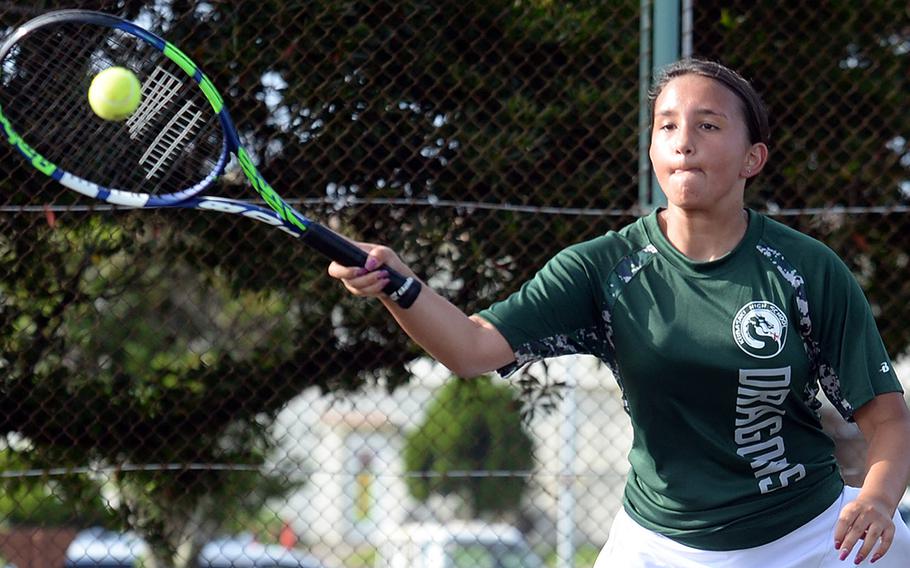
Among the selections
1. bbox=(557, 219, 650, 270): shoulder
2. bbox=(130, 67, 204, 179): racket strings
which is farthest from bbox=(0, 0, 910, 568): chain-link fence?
bbox=(557, 219, 650, 270): shoulder

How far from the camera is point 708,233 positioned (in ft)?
7.91

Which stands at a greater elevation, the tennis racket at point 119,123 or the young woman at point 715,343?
the tennis racket at point 119,123

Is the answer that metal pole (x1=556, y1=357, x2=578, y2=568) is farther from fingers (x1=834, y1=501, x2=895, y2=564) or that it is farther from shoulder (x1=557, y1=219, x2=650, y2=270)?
fingers (x1=834, y1=501, x2=895, y2=564)

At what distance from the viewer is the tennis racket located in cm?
269

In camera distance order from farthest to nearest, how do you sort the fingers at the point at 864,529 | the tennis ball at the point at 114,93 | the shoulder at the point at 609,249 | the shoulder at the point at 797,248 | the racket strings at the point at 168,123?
the racket strings at the point at 168,123
the tennis ball at the point at 114,93
the shoulder at the point at 609,249
the shoulder at the point at 797,248
the fingers at the point at 864,529

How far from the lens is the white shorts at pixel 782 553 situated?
7.71 feet

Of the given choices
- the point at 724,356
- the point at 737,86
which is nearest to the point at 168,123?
the point at 737,86

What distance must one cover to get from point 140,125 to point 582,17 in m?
2.07

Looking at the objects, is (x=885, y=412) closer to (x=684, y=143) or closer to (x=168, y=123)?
(x=684, y=143)

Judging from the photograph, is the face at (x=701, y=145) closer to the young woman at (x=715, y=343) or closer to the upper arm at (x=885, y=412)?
the young woman at (x=715, y=343)

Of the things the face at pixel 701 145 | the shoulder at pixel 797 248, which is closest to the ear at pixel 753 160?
the face at pixel 701 145

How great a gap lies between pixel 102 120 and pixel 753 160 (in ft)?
6.60

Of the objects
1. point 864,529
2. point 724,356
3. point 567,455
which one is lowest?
point 864,529

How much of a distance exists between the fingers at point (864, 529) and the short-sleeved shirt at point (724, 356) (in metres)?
0.22
